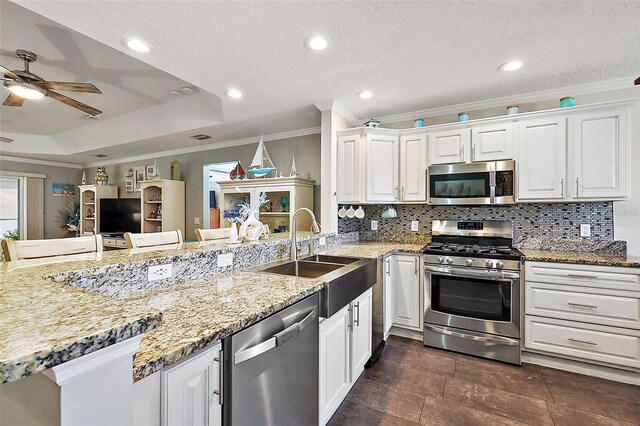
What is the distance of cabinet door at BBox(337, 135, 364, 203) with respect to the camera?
10.4 feet

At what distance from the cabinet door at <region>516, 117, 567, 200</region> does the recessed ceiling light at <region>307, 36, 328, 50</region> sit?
202 centimetres

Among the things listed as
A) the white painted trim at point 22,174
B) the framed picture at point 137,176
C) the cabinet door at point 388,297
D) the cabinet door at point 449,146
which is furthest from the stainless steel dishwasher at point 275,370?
the white painted trim at point 22,174

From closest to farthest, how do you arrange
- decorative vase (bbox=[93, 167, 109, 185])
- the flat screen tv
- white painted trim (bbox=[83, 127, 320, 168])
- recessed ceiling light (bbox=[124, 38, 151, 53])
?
recessed ceiling light (bbox=[124, 38, 151, 53])
white painted trim (bbox=[83, 127, 320, 168])
the flat screen tv
decorative vase (bbox=[93, 167, 109, 185])

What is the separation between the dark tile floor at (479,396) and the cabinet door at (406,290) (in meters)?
0.43

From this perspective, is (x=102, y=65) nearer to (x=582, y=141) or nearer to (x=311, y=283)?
(x=311, y=283)

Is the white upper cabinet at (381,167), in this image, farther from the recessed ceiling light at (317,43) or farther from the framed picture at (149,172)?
the framed picture at (149,172)

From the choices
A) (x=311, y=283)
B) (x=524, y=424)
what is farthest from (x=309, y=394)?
(x=524, y=424)

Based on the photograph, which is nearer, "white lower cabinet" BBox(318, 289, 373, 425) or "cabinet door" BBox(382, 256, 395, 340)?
"white lower cabinet" BBox(318, 289, 373, 425)

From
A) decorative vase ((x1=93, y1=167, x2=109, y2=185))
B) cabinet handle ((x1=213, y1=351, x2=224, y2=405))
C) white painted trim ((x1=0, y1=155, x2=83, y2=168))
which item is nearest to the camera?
cabinet handle ((x1=213, y1=351, x2=224, y2=405))

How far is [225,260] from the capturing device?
1.77 metres

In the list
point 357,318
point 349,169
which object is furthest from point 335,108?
point 357,318

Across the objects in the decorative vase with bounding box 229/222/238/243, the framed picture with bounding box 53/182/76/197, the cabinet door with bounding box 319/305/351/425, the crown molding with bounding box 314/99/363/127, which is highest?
the crown molding with bounding box 314/99/363/127

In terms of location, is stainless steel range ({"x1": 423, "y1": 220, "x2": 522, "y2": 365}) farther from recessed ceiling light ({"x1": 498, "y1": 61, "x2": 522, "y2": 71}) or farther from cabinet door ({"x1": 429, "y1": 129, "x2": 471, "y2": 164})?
recessed ceiling light ({"x1": 498, "y1": 61, "x2": 522, "y2": 71})

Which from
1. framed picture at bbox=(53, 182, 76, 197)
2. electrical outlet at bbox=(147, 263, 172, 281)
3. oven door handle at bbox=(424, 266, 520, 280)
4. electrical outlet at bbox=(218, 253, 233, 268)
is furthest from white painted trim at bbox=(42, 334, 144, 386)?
framed picture at bbox=(53, 182, 76, 197)
